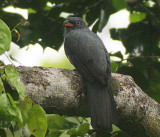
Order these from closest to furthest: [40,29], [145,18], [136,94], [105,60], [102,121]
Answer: [102,121], [136,94], [105,60], [40,29], [145,18]

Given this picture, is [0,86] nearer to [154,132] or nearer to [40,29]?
[154,132]

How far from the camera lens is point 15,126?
5.23 ft

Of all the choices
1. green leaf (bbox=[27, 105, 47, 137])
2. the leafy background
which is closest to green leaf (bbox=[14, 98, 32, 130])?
green leaf (bbox=[27, 105, 47, 137])

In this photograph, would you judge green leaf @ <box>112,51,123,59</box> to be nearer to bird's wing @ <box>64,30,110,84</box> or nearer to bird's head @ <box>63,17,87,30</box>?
bird's wing @ <box>64,30,110,84</box>

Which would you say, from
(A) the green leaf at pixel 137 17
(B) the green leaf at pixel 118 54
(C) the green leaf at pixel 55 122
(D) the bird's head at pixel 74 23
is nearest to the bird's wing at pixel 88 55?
(D) the bird's head at pixel 74 23

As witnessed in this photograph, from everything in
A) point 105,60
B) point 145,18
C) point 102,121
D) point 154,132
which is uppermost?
point 145,18

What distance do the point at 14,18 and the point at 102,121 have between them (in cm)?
176

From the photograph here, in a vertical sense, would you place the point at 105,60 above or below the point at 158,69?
above

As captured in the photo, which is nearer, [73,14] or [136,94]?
[136,94]

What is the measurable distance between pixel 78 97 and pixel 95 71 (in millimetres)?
477

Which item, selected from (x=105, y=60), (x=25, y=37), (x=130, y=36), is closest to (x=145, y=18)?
(x=130, y=36)

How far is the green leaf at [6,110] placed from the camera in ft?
4.57

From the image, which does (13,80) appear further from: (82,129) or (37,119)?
(82,129)

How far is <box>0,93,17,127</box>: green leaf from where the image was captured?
54.8 inches
